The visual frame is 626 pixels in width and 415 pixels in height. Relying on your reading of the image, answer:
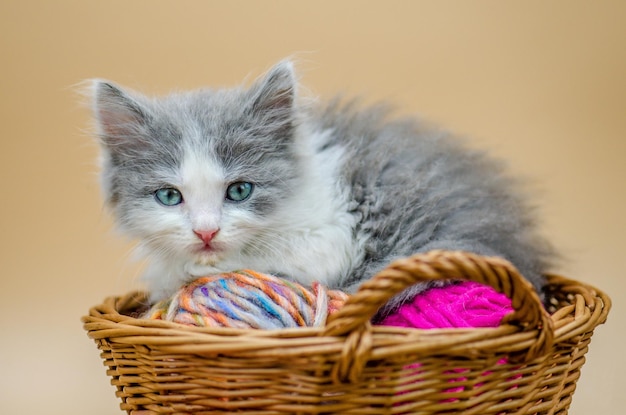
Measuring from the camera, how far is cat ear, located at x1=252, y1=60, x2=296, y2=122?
1.44 m

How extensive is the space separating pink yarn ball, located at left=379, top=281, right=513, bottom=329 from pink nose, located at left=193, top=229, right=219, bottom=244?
1.27ft

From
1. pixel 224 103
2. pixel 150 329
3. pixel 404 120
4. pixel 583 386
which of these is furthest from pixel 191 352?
pixel 583 386

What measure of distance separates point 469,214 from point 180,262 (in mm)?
652

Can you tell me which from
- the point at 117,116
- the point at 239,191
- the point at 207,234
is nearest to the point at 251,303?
the point at 207,234

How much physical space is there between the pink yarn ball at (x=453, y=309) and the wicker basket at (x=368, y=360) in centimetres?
13

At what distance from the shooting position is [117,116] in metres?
Answer: 1.45

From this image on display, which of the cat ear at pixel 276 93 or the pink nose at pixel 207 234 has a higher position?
the cat ear at pixel 276 93

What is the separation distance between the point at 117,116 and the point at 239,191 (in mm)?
314

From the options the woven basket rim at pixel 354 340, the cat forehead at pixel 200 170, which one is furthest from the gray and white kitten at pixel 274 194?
the woven basket rim at pixel 354 340

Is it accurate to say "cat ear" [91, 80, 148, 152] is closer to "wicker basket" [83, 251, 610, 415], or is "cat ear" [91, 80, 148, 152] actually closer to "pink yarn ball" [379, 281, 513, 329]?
"wicker basket" [83, 251, 610, 415]

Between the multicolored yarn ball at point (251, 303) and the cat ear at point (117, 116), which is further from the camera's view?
the cat ear at point (117, 116)

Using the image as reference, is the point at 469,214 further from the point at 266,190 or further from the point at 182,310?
the point at 182,310

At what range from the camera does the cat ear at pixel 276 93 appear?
144 cm

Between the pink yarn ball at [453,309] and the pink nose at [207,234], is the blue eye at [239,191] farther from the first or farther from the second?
the pink yarn ball at [453,309]
